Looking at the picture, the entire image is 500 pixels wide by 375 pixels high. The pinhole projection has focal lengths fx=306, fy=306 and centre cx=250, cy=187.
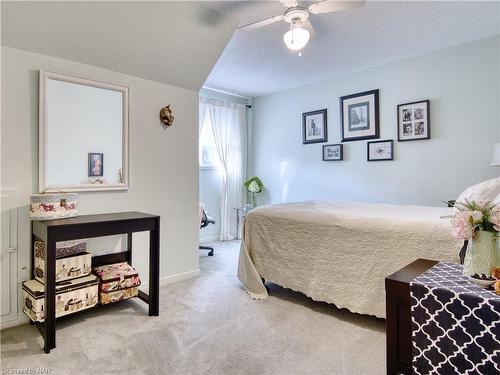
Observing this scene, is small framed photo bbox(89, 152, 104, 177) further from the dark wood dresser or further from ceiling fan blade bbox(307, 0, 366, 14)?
the dark wood dresser

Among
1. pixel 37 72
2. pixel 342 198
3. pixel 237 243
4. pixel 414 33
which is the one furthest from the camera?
pixel 237 243

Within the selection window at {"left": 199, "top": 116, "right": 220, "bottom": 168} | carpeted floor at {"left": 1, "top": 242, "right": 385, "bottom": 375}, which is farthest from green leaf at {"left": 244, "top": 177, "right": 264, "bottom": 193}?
carpeted floor at {"left": 1, "top": 242, "right": 385, "bottom": 375}

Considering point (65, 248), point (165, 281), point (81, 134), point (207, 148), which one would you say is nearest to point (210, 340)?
point (165, 281)

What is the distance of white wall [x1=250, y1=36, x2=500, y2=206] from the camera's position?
10.3ft

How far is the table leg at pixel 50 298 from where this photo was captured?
5.94ft

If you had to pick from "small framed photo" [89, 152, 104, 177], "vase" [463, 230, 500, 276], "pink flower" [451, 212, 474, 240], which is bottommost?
"vase" [463, 230, 500, 276]

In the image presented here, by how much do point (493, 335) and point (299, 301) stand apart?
5.30 ft

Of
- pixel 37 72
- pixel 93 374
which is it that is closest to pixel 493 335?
pixel 93 374

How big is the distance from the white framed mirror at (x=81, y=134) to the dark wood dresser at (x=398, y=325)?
217cm

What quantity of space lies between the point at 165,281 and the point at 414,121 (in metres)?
3.25

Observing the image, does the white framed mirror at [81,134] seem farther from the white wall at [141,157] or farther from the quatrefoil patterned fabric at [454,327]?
the quatrefoil patterned fabric at [454,327]

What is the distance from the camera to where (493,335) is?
107 centimetres

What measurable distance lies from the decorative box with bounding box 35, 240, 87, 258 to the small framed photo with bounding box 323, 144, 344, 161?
10.8 ft

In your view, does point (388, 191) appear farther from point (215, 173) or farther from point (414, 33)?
point (215, 173)
